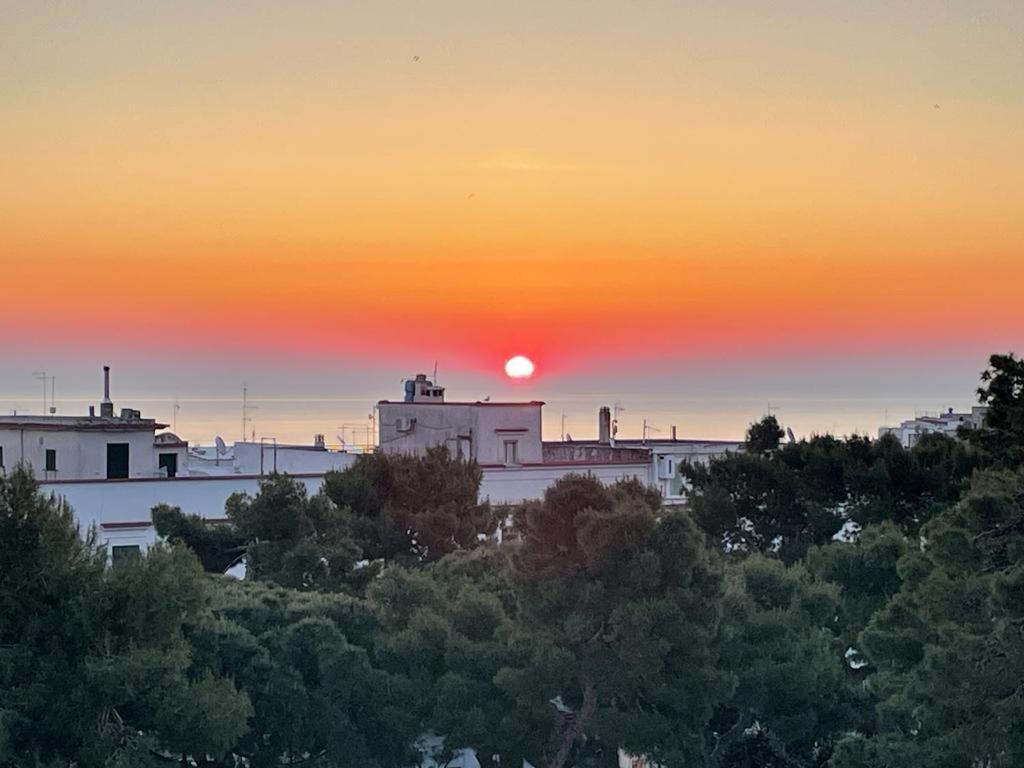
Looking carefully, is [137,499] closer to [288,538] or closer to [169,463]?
[169,463]

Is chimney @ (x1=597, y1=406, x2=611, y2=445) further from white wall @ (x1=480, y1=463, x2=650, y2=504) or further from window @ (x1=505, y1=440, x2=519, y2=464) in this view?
white wall @ (x1=480, y1=463, x2=650, y2=504)

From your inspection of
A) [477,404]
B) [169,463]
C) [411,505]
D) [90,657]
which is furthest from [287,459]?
[90,657]

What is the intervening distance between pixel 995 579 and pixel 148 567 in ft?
31.5

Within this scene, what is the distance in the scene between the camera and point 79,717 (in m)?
18.1

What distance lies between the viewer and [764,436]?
35656mm

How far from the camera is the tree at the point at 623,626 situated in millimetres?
19922

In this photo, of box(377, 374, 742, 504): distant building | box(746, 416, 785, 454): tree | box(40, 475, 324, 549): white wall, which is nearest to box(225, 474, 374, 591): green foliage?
box(40, 475, 324, 549): white wall

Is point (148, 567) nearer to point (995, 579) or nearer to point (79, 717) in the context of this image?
point (79, 717)

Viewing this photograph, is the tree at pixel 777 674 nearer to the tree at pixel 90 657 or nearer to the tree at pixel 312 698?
the tree at pixel 312 698

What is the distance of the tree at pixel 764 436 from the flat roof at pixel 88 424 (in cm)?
1515

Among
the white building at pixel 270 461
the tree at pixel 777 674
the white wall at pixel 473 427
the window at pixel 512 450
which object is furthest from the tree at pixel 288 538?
the window at pixel 512 450

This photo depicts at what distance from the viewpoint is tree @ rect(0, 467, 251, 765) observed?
18.0 m

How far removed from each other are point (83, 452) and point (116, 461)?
0.82 meters

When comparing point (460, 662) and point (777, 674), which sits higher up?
point (460, 662)
